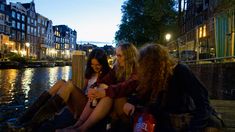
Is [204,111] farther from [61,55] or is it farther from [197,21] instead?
[61,55]

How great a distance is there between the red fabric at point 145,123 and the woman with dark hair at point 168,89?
0.28 ft

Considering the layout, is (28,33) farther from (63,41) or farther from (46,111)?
(46,111)

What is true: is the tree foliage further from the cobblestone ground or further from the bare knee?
the bare knee

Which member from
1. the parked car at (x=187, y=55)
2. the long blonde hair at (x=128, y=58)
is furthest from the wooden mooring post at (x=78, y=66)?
the parked car at (x=187, y=55)

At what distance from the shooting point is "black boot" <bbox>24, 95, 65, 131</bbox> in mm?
4195

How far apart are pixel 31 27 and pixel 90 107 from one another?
3433 inches

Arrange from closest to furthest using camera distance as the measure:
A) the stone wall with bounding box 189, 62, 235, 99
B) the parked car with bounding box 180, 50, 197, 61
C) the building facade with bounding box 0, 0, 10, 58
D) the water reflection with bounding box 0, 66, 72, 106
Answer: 1. the stone wall with bounding box 189, 62, 235, 99
2. the water reflection with bounding box 0, 66, 72, 106
3. the parked car with bounding box 180, 50, 197, 61
4. the building facade with bounding box 0, 0, 10, 58

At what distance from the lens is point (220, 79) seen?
9523 millimetres

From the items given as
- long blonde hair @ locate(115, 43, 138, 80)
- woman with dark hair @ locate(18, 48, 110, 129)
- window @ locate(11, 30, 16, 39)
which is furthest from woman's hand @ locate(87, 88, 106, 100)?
window @ locate(11, 30, 16, 39)

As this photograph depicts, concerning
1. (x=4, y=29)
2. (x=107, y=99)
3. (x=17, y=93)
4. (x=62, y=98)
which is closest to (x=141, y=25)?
(x=17, y=93)

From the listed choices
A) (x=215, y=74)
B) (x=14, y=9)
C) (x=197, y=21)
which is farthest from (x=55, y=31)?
(x=215, y=74)

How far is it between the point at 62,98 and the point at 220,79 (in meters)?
6.32

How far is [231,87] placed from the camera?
8766 mm

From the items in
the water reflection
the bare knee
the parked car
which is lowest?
the water reflection
